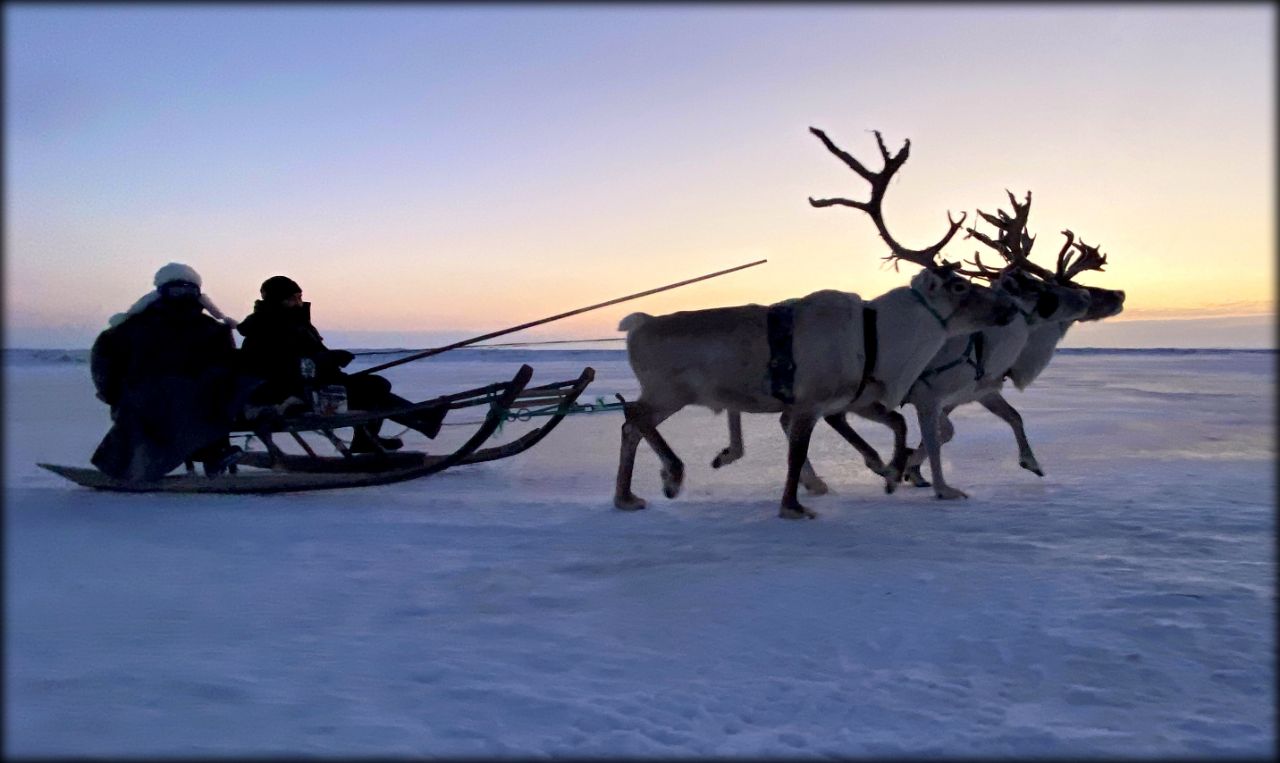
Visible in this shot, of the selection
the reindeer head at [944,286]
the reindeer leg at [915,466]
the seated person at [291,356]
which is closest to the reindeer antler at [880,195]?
the reindeer head at [944,286]

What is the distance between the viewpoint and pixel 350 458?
7195 mm

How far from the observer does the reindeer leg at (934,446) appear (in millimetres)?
6719

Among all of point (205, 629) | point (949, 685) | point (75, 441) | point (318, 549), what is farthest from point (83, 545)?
point (75, 441)

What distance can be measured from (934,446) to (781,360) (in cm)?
160

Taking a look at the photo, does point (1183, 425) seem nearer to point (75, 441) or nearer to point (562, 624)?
point (562, 624)

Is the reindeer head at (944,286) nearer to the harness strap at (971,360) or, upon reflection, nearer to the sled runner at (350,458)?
the harness strap at (971,360)

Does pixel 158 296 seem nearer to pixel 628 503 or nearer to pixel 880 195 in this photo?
pixel 628 503

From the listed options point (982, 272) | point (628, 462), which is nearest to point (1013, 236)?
point (982, 272)

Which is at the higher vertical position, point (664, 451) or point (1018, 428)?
point (1018, 428)

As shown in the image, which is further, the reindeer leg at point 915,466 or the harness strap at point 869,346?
the reindeer leg at point 915,466

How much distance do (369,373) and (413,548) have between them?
273 cm

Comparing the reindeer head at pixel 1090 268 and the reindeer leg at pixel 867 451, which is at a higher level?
the reindeer head at pixel 1090 268

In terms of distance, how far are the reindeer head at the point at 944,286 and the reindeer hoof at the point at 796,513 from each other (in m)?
1.82

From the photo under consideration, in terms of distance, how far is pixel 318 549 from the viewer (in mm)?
4879
